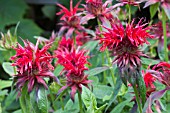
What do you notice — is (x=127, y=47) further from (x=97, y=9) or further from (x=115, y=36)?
(x=97, y=9)

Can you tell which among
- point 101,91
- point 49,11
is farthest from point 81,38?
point 49,11

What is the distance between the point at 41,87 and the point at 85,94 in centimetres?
11

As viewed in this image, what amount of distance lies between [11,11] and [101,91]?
1.53m

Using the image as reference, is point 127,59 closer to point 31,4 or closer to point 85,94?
point 85,94

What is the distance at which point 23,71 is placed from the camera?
98cm

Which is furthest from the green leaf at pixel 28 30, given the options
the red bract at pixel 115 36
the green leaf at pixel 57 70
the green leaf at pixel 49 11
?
the red bract at pixel 115 36

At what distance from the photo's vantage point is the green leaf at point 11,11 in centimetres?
245

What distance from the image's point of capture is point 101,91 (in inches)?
44.9

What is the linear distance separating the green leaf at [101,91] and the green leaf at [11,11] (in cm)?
136

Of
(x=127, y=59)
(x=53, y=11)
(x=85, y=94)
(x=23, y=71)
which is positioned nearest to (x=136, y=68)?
(x=127, y=59)

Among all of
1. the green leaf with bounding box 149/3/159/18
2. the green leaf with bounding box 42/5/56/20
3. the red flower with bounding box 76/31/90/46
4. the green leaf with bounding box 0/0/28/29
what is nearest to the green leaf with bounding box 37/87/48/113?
the green leaf with bounding box 149/3/159/18

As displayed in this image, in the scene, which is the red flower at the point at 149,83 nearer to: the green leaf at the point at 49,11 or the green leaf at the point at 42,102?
the green leaf at the point at 42,102

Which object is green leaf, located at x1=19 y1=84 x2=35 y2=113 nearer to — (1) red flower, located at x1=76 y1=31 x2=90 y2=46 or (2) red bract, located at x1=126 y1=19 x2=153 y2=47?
(2) red bract, located at x1=126 y1=19 x2=153 y2=47

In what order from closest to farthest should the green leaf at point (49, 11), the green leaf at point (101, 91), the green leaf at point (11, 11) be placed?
the green leaf at point (101, 91) < the green leaf at point (11, 11) < the green leaf at point (49, 11)
